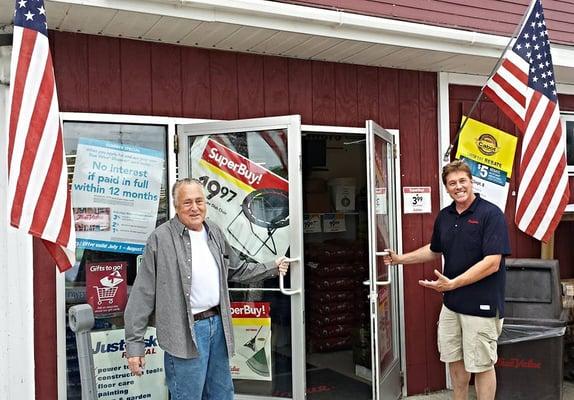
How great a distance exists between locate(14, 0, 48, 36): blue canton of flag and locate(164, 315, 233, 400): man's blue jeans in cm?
167

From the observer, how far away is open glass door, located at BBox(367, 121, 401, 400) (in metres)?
4.15

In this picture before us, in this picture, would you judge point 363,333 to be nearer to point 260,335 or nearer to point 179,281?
point 260,335

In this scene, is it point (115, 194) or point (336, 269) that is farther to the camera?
point (336, 269)

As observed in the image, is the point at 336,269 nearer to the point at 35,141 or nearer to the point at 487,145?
the point at 487,145

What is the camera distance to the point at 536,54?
14.2 feet

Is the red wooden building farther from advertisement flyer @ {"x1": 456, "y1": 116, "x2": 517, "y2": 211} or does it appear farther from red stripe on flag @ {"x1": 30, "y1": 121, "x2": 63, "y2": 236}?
red stripe on flag @ {"x1": 30, "y1": 121, "x2": 63, "y2": 236}

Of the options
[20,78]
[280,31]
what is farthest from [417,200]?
[20,78]

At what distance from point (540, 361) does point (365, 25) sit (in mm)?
2815

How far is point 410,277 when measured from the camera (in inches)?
194

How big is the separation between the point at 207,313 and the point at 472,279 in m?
1.60

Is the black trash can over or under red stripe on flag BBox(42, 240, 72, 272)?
under

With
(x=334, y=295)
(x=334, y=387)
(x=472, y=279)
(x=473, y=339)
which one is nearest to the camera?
(x=472, y=279)

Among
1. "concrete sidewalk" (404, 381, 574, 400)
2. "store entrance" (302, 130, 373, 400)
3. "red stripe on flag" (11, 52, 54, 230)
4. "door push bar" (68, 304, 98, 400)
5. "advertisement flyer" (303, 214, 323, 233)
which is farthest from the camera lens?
"advertisement flyer" (303, 214, 323, 233)

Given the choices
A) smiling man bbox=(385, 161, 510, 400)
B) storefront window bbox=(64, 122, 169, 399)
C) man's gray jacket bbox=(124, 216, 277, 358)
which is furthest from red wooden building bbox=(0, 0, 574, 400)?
smiling man bbox=(385, 161, 510, 400)
